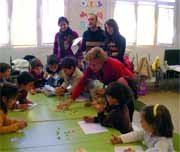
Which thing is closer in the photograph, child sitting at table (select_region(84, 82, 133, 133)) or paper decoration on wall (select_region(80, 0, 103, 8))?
child sitting at table (select_region(84, 82, 133, 133))

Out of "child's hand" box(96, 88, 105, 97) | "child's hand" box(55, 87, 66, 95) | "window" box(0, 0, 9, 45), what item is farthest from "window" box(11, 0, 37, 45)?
"child's hand" box(96, 88, 105, 97)

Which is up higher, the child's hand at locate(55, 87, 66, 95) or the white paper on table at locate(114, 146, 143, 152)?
the child's hand at locate(55, 87, 66, 95)

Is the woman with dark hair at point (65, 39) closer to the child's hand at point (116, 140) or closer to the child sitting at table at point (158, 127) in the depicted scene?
the child's hand at point (116, 140)

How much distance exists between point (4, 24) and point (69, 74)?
2.65 m

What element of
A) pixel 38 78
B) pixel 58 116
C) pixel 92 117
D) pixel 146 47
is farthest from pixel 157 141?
pixel 146 47

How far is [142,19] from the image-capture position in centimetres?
650

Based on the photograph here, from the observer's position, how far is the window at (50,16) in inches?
221

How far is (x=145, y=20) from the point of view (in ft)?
21.4

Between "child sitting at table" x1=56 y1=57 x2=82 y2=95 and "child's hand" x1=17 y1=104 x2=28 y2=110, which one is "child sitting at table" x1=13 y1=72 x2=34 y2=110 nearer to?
"child's hand" x1=17 y1=104 x2=28 y2=110

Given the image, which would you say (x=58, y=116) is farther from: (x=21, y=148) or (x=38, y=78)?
(x=38, y=78)

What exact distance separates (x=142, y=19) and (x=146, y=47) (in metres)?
0.63

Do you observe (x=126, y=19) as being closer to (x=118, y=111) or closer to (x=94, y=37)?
(x=94, y=37)

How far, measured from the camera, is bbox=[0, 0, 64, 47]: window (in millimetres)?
5328

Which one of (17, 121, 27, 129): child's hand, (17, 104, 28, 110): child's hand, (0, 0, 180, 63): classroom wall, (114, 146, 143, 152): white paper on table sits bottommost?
(114, 146, 143, 152): white paper on table
